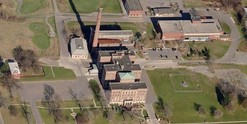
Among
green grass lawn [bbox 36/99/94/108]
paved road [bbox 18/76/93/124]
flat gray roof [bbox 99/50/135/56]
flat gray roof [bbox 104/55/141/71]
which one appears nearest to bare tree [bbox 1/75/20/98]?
paved road [bbox 18/76/93/124]

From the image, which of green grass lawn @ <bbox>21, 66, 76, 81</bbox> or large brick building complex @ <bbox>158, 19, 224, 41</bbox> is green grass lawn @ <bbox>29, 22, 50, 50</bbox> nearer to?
green grass lawn @ <bbox>21, 66, 76, 81</bbox>

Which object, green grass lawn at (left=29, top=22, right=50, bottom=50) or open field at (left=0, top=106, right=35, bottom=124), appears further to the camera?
green grass lawn at (left=29, top=22, right=50, bottom=50)

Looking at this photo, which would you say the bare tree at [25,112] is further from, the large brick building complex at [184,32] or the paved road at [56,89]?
the large brick building complex at [184,32]

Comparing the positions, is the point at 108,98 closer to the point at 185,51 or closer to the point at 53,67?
the point at 53,67

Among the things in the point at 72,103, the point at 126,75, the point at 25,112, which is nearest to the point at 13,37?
the point at 25,112

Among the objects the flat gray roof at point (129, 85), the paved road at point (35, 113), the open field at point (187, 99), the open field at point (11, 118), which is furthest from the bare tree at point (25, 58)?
the open field at point (187, 99)

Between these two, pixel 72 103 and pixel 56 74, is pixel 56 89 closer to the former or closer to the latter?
pixel 56 74
